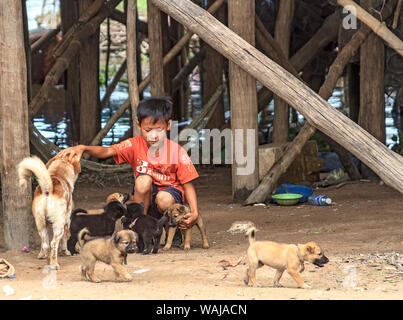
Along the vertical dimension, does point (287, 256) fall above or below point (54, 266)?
above

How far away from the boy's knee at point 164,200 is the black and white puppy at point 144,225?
0.22m

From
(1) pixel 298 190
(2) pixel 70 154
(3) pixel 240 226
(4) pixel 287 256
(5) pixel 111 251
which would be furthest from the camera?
(1) pixel 298 190

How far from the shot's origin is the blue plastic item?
737 cm

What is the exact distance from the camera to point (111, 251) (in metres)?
3.89

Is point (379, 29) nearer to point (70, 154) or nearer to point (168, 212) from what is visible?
point (168, 212)

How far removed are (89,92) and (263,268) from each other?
5677mm

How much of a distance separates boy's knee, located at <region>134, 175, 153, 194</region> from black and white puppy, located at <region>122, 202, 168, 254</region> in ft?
0.71

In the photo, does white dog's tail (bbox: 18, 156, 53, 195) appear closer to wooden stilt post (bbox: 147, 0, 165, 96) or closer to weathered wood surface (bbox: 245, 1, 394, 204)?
wooden stilt post (bbox: 147, 0, 165, 96)

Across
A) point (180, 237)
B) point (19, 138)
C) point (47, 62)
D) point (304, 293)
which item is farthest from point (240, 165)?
point (47, 62)

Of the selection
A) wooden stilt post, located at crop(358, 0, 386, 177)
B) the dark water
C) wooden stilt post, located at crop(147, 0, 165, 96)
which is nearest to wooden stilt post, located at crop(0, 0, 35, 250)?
wooden stilt post, located at crop(147, 0, 165, 96)

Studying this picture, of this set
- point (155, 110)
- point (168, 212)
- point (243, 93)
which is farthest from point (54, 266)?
point (243, 93)

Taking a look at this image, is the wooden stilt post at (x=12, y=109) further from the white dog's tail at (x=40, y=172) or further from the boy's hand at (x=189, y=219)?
the boy's hand at (x=189, y=219)
